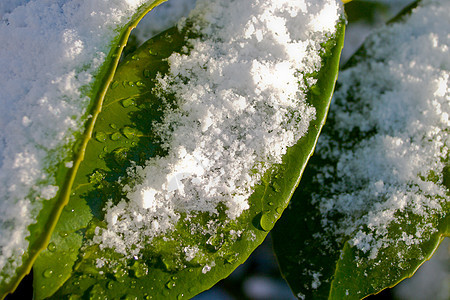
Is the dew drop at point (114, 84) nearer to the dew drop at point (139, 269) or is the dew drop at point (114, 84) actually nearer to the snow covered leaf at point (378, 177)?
the dew drop at point (139, 269)

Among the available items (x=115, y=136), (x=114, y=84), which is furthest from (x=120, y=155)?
(x=114, y=84)


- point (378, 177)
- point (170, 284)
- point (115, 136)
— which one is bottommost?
point (378, 177)

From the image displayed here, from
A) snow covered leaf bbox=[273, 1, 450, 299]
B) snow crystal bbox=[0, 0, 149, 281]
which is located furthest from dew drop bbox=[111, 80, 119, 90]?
snow covered leaf bbox=[273, 1, 450, 299]

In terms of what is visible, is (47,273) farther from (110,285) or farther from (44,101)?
(44,101)

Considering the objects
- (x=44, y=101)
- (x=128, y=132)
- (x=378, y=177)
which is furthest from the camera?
(x=378, y=177)

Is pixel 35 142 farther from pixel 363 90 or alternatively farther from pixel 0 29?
pixel 363 90

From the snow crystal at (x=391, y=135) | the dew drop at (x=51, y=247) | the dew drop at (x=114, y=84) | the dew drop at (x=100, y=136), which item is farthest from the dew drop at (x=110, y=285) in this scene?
the snow crystal at (x=391, y=135)

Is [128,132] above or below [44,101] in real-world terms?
below
